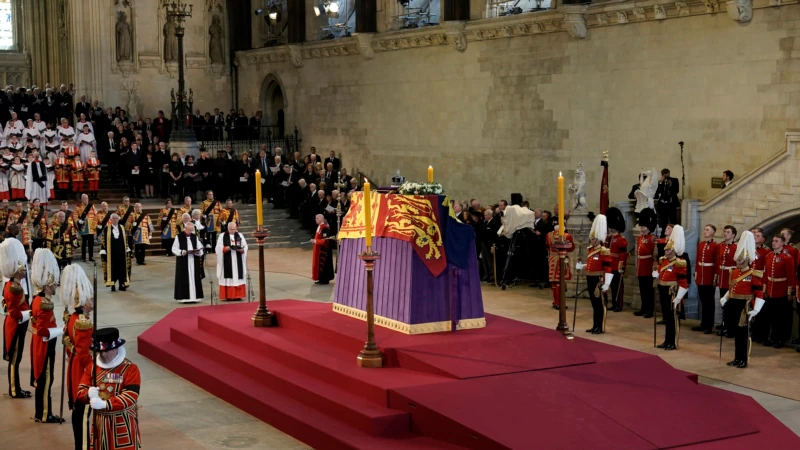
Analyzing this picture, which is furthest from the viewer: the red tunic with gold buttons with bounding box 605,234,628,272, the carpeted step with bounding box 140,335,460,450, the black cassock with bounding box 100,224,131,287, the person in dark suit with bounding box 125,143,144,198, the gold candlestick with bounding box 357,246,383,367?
the person in dark suit with bounding box 125,143,144,198

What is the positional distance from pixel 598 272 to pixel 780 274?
8.17 ft

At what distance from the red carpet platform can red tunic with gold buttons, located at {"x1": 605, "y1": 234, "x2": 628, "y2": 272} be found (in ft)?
14.7

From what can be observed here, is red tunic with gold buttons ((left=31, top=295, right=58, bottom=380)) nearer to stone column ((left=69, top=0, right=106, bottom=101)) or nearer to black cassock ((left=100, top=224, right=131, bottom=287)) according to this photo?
black cassock ((left=100, top=224, right=131, bottom=287))

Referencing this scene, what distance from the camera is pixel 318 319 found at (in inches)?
490

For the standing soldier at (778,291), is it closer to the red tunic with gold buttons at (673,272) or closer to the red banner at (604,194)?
the red tunic with gold buttons at (673,272)

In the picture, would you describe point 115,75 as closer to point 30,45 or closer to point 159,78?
point 159,78

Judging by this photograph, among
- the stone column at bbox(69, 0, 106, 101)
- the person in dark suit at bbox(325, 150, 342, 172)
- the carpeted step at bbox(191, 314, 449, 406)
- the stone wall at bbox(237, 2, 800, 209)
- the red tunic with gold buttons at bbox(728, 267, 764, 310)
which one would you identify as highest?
the stone column at bbox(69, 0, 106, 101)

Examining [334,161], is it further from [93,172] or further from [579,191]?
[579,191]

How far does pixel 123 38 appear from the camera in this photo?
31750mm

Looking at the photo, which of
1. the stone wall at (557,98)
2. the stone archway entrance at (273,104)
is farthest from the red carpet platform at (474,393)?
the stone archway entrance at (273,104)

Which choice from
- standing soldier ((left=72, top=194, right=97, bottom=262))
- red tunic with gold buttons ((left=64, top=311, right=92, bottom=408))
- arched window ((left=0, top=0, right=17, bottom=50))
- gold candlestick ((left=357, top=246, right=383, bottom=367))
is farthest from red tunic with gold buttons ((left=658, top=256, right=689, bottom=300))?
arched window ((left=0, top=0, right=17, bottom=50))

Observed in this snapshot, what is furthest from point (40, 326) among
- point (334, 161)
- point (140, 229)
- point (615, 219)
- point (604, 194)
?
point (334, 161)

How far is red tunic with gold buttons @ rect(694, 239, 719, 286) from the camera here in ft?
50.3

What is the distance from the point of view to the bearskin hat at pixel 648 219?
664 inches
